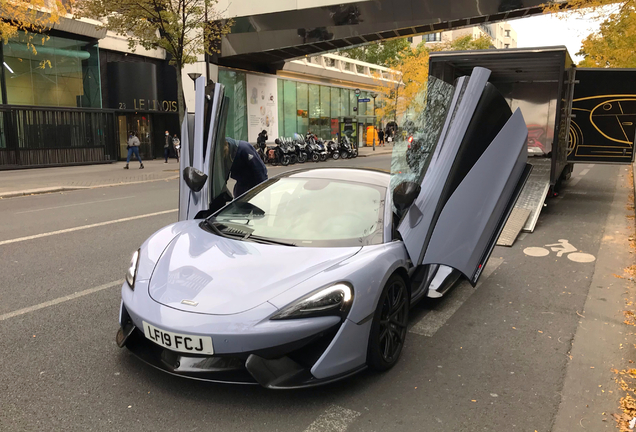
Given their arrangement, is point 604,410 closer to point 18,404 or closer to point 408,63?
point 18,404

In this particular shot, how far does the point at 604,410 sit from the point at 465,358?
937 millimetres

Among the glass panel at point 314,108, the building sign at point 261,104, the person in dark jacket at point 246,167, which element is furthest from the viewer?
the glass panel at point 314,108

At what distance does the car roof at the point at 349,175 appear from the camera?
432 centimetres

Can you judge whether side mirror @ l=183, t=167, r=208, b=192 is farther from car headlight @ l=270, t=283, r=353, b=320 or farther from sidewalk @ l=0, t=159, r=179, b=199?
sidewalk @ l=0, t=159, r=179, b=199

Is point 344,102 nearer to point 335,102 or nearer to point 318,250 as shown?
point 335,102

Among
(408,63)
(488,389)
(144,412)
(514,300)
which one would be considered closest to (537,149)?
(514,300)

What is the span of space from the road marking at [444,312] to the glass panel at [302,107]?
34.6 meters

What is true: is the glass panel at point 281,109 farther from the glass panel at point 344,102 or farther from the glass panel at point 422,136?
the glass panel at point 422,136

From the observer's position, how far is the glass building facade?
1197 inches

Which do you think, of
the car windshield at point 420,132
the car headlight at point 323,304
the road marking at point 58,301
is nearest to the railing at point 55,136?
the road marking at point 58,301

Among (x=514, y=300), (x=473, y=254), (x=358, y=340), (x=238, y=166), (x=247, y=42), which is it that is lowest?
(x=514, y=300)

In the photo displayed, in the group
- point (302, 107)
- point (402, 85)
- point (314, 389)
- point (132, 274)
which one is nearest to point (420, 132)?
point (314, 389)

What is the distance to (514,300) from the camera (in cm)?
502

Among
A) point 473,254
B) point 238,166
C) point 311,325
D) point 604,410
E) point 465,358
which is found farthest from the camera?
point 238,166
